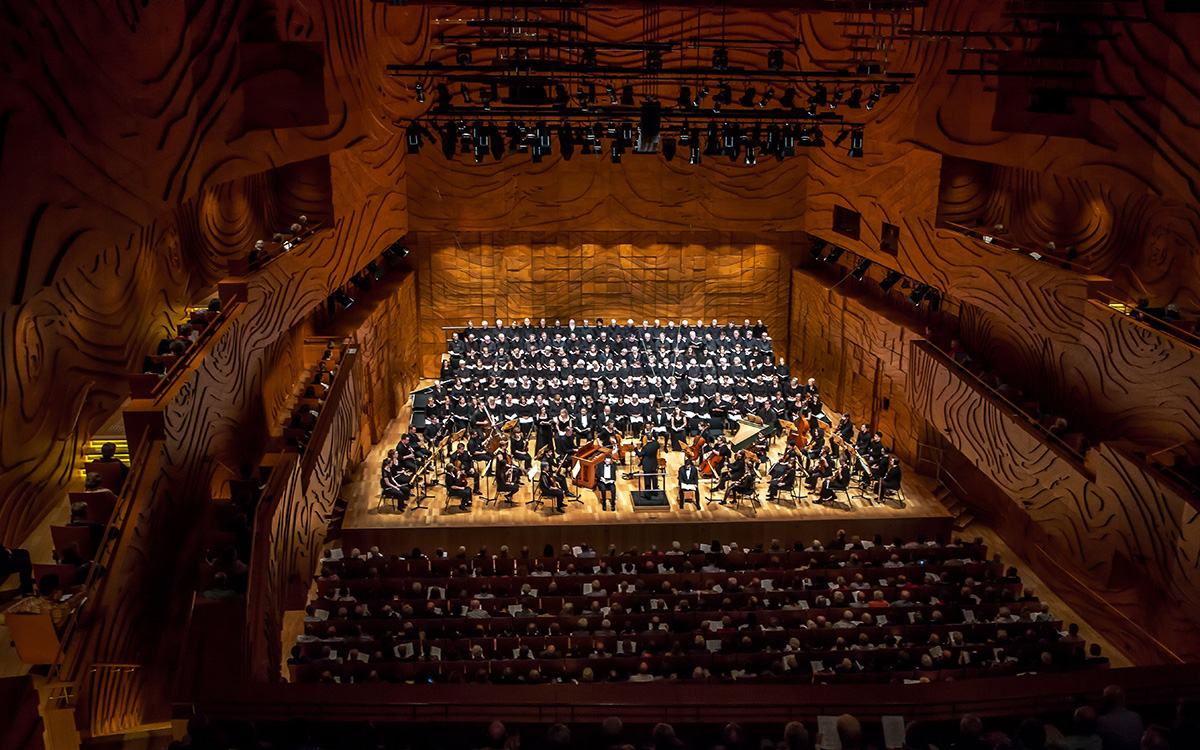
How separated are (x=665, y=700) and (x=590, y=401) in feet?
38.1

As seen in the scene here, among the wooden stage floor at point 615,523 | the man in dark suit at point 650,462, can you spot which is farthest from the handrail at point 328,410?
the man in dark suit at point 650,462

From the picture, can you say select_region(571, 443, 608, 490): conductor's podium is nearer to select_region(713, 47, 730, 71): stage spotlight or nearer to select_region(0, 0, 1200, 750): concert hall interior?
select_region(0, 0, 1200, 750): concert hall interior

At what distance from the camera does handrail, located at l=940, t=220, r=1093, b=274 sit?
43.8 ft

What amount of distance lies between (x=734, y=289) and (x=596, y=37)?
6.65m

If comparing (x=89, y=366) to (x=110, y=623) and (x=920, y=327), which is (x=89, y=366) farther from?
(x=920, y=327)

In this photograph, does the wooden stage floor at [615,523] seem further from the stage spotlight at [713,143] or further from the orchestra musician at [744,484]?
the stage spotlight at [713,143]

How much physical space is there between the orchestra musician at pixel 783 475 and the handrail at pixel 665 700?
8734 mm

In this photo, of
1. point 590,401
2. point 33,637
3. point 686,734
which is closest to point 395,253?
point 590,401

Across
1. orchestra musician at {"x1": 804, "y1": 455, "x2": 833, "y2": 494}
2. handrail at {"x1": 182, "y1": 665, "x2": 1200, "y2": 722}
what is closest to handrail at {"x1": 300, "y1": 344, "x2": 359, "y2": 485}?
handrail at {"x1": 182, "y1": 665, "x2": 1200, "y2": 722}

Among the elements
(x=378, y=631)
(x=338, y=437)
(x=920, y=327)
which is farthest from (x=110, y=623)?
(x=920, y=327)

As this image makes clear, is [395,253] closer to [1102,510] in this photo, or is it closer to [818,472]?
[818,472]

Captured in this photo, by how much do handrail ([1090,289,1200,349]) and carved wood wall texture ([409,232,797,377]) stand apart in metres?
10.5

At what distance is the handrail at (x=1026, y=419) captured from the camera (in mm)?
12461

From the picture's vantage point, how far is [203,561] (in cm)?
985
